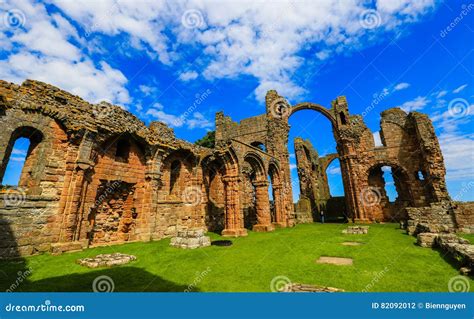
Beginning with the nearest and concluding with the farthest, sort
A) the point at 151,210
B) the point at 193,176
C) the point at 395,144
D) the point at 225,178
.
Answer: the point at 151,210 → the point at 225,178 → the point at 193,176 → the point at 395,144

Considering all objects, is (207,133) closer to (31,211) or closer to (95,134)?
(95,134)

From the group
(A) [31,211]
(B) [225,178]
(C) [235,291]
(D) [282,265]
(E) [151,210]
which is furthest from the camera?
(B) [225,178]

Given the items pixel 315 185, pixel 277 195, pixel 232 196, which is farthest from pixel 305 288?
pixel 315 185

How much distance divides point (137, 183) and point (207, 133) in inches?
885

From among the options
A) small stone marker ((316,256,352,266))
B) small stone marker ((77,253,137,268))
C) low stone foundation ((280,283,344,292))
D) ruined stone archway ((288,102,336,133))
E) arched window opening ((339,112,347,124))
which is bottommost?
low stone foundation ((280,283,344,292))

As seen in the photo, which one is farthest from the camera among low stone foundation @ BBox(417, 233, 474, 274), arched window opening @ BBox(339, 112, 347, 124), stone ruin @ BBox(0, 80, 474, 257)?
arched window opening @ BBox(339, 112, 347, 124)

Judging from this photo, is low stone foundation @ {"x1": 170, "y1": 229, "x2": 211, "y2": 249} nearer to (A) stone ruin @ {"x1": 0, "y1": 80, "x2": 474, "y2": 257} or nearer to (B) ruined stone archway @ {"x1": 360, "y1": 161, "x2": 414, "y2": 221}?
(A) stone ruin @ {"x1": 0, "y1": 80, "x2": 474, "y2": 257}

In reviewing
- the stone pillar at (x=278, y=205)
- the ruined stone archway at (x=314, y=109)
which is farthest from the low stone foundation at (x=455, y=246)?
the ruined stone archway at (x=314, y=109)

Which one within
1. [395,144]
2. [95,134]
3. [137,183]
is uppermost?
[395,144]

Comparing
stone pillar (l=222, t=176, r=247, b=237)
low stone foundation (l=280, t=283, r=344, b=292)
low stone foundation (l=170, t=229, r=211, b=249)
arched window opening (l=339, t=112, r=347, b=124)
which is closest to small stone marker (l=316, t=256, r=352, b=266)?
low stone foundation (l=280, t=283, r=344, b=292)

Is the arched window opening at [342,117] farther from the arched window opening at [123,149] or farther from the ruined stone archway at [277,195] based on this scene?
the arched window opening at [123,149]

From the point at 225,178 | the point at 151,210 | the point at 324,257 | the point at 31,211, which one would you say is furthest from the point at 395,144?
the point at 31,211

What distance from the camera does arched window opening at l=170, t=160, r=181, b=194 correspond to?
1434 cm

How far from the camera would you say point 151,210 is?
11711mm
